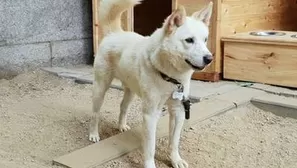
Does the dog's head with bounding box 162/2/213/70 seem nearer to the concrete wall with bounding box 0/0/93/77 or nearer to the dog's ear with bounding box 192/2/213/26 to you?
the dog's ear with bounding box 192/2/213/26

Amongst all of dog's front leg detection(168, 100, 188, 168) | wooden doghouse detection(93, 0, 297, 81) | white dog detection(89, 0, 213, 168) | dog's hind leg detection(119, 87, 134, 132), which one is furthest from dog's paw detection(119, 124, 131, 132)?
wooden doghouse detection(93, 0, 297, 81)

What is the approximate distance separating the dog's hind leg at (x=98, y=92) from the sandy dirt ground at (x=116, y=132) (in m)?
0.07

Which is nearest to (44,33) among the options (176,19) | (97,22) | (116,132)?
(97,22)

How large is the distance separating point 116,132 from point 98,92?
1.15 feet

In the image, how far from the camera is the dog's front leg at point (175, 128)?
2164mm

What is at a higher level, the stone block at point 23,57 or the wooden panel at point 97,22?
the wooden panel at point 97,22

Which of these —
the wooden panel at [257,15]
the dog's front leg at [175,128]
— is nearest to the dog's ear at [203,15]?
the dog's front leg at [175,128]

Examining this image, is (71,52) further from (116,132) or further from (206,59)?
(206,59)

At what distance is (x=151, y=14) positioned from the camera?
546 cm

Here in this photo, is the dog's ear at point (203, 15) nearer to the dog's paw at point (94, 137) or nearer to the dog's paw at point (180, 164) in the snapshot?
the dog's paw at point (180, 164)

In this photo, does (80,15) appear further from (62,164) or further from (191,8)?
(62,164)

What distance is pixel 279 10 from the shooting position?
179 inches

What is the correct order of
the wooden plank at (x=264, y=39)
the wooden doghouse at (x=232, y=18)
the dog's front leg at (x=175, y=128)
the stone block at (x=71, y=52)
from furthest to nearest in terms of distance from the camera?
the stone block at (x=71, y=52) → the wooden doghouse at (x=232, y=18) → the wooden plank at (x=264, y=39) → the dog's front leg at (x=175, y=128)

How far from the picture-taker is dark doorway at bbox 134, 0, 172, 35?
542 centimetres
